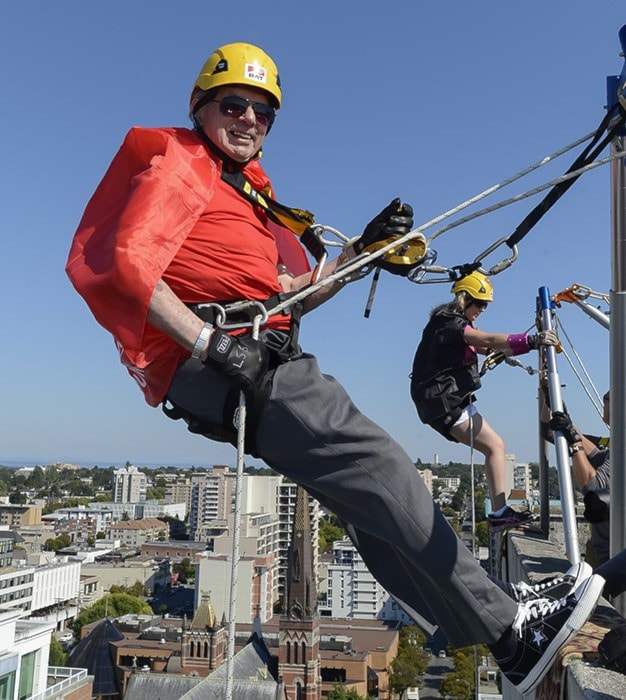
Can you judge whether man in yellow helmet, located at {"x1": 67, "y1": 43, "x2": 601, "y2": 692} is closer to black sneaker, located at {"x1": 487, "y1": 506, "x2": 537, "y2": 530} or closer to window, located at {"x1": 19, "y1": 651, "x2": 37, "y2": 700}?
black sneaker, located at {"x1": 487, "y1": 506, "x2": 537, "y2": 530}

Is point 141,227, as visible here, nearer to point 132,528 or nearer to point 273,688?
point 273,688

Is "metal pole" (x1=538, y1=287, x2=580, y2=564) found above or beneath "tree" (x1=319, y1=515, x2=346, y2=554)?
above

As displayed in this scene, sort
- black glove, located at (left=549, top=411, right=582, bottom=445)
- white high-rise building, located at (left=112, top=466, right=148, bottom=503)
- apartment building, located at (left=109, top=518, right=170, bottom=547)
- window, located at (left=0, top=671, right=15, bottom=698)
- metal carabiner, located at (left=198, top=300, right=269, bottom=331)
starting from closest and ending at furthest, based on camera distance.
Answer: metal carabiner, located at (left=198, top=300, right=269, bottom=331), black glove, located at (left=549, top=411, right=582, bottom=445), window, located at (left=0, top=671, right=15, bottom=698), apartment building, located at (left=109, top=518, right=170, bottom=547), white high-rise building, located at (left=112, top=466, right=148, bottom=503)

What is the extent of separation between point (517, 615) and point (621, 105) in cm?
220

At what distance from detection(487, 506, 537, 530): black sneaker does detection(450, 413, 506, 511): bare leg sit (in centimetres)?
16

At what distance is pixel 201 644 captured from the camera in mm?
55062

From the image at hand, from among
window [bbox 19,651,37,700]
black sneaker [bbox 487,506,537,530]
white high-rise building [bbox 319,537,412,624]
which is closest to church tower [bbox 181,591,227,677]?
white high-rise building [bbox 319,537,412,624]

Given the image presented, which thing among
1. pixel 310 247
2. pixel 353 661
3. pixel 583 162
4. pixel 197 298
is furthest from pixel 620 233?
pixel 353 661

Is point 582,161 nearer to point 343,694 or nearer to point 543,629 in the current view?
point 543,629

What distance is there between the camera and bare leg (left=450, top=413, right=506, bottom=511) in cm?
507

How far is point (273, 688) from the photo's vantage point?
121ft

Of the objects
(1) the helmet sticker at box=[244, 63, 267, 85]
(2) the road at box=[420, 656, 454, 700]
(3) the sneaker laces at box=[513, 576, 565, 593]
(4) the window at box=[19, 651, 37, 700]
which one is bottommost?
(2) the road at box=[420, 656, 454, 700]

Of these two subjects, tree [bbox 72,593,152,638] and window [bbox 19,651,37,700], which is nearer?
window [bbox 19,651,37,700]

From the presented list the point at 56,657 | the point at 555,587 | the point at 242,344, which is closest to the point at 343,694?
the point at 56,657
